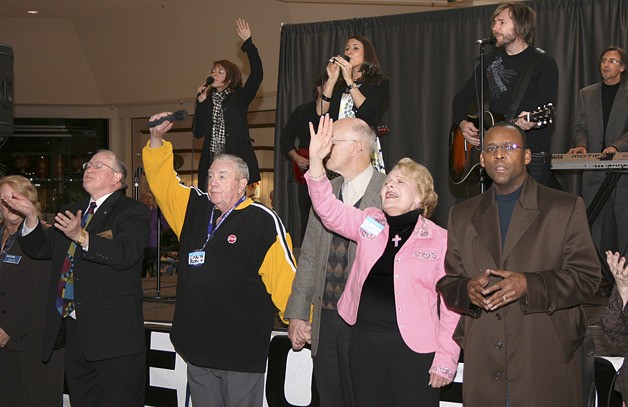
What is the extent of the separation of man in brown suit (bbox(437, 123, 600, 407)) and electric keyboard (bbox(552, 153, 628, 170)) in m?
2.07

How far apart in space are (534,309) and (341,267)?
1030 millimetres

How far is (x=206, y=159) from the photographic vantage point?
574cm

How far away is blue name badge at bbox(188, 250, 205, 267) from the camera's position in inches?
155

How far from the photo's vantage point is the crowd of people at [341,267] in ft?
9.62

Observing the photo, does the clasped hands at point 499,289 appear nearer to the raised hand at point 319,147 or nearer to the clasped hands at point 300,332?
the raised hand at point 319,147

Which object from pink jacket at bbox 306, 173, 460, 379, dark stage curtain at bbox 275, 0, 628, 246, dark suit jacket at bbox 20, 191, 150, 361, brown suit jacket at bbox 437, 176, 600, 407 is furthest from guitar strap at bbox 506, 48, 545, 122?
dark stage curtain at bbox 275, 0, 628, 246

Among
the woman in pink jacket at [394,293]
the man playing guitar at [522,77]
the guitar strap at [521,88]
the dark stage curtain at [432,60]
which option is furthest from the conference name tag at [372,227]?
the dark stage curtain at [432,60]

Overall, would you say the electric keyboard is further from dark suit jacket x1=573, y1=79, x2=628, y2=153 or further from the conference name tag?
the conference name tag

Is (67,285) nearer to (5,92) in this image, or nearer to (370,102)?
(5,92)

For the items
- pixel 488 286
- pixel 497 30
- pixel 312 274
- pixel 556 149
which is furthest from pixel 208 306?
pixel 556 149

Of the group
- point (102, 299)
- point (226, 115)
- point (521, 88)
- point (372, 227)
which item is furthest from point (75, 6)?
point (372, 227)

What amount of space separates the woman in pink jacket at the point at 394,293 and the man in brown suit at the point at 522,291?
0.58 ft

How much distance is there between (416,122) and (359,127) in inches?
185

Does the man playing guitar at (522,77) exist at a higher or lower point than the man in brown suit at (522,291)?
higher
